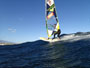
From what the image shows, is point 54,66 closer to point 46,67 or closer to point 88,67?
point 46,67

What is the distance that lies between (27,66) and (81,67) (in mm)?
3255

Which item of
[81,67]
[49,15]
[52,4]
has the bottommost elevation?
[81,67]

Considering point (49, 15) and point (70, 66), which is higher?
point (49, 15)

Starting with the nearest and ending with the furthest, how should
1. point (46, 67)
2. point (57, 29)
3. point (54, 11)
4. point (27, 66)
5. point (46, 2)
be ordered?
point (46, 67) < point (27, 66) < point (57, 29) < point (54, 11) < point (46, 2)

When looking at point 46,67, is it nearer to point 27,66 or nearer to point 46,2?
point 27,66

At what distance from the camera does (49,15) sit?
Answer: 29734mm

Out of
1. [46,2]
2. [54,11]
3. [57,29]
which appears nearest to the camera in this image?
[57,29]

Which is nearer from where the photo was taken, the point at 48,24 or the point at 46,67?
the point at 46,67

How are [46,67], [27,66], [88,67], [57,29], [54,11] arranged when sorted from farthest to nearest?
[54,11]
[57,29]
[27,66]
[46,67]
[88,67]

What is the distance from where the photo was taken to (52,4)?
29.8m

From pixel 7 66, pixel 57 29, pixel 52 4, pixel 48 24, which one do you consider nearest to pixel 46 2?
pixel 52 4

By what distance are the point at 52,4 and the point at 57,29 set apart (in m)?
7.07

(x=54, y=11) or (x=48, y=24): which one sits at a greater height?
(x=54, y=11)

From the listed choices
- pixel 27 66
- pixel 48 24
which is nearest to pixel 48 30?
pixel 48 24
